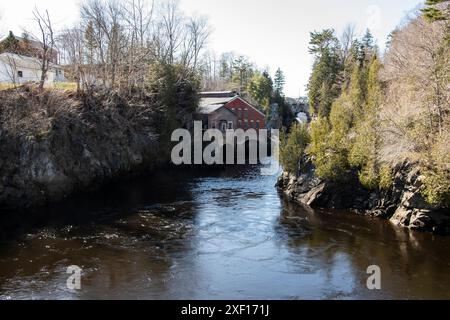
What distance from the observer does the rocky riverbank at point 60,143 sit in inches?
1126

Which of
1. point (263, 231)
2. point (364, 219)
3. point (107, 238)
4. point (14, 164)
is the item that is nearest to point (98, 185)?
point (14, 164)

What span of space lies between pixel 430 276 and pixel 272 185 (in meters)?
20.9

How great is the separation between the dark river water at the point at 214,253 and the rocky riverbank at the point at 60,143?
2.59 metres

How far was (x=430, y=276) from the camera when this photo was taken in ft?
55.8

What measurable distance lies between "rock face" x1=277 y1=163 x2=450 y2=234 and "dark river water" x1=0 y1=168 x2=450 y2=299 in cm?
104

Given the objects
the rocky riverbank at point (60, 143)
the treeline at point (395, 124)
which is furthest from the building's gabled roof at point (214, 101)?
the treeline at point (395, 124)

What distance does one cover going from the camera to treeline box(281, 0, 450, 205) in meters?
23.4

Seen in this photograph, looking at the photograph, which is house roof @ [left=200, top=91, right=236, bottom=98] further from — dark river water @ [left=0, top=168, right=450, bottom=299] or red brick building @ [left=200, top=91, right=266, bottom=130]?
dark river water @ [left=0, top=168, right=450, bottom=299]

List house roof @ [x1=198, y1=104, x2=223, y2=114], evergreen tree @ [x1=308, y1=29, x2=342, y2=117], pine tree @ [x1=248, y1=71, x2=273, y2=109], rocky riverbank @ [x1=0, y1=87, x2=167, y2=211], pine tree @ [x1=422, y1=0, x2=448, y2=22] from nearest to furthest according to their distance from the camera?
pine tree @ [x1=422, y1=0, x2=448, y2=22] < rocky riverbank @ [x1=0, y1=87, x2=167, y2=211] < evergreen tree @ [x1=308, y1=29, x2=342, y2=117] < house roof @ [x1=198, y1=104, x2=223, y2=114] < pine tree @ [x1=248, y1=71, x2=273, y2=109]

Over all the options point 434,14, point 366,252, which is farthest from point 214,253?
point 434,14

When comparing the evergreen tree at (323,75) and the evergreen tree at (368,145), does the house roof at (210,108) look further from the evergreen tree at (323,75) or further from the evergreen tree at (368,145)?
the evergreen tree at (368,145)

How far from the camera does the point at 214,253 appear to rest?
1962 cm

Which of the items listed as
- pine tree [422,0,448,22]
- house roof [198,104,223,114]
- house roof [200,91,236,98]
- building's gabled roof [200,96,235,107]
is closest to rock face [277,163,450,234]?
pine tree [422,0,448,22]
